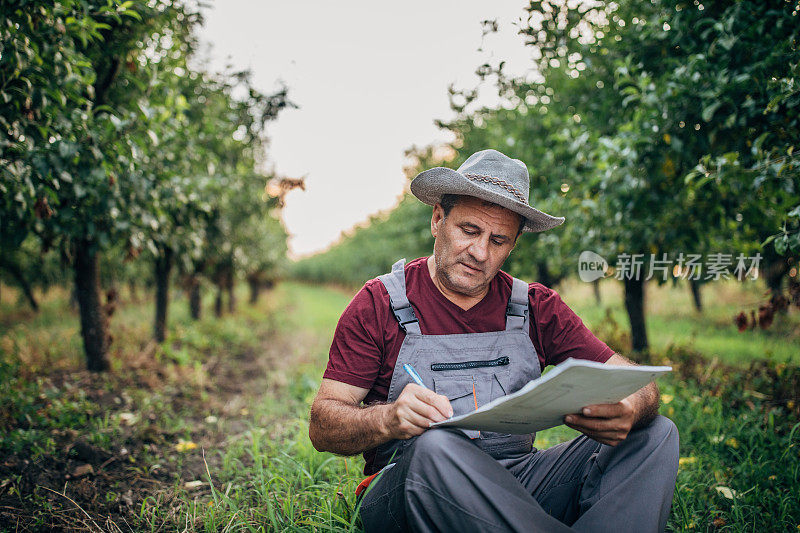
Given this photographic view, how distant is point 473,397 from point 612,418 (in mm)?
562

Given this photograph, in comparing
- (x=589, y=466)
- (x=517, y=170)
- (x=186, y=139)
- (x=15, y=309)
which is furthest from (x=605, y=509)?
(x=15, y=309)

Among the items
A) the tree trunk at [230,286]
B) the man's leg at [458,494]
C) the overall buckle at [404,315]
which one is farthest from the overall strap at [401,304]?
the tree trunk at [230,286]

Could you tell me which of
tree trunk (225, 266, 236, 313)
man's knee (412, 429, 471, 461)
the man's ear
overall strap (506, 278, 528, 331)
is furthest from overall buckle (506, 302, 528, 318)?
tree trunk (225, 266, 236, 313)

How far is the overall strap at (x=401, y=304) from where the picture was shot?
2.04 meters

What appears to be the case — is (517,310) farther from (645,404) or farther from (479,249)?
(645,404)

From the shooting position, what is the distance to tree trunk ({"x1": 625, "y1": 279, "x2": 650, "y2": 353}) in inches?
251

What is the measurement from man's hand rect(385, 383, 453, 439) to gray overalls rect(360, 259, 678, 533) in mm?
44

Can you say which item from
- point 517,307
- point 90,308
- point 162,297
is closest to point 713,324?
point 517,307

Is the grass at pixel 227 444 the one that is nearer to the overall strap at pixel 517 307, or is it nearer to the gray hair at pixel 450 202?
the overall strap at pixel 517 307

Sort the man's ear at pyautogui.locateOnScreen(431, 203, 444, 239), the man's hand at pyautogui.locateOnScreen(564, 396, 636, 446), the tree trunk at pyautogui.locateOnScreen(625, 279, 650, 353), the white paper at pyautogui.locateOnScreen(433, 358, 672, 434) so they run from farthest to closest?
the tree trunk at pyautogui.locateOnScreen(625, 279, 650, 353), the man's ear at pyautogui.locateOnScreen(431, 203, 444, 239), the man's hand at pyautogui.locateOnScreen(564, 396, 636, 446), the white paper at pyautogui.locateOnScreen(433, 358, 672, 434)

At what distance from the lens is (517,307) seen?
2.20 meters

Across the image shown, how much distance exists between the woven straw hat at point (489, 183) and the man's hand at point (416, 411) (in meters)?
0.88

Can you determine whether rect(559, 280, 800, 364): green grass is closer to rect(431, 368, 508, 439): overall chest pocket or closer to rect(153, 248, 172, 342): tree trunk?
rect(431, 368, 508, 439): overall chest pocket

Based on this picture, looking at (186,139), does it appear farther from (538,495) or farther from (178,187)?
(538,495)
